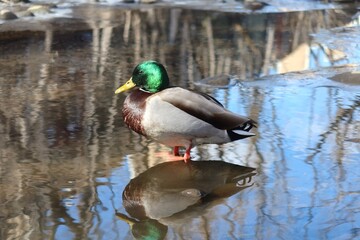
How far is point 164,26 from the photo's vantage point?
1122 centimetres

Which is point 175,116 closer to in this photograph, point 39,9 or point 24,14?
point 24,14

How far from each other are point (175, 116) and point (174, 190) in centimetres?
53

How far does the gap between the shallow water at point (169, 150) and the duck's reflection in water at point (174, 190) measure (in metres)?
0.01

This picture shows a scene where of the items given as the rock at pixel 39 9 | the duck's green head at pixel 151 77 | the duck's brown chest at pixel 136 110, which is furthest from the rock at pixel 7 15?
the duck's brown chest at pixel 136 110

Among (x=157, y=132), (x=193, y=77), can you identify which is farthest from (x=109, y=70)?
(x=157, y=132)

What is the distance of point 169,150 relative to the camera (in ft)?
17.7

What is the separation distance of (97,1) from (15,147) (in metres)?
9.32

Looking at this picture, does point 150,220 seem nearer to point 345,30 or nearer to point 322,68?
point 322,68

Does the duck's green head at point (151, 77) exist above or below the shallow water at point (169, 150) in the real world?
above

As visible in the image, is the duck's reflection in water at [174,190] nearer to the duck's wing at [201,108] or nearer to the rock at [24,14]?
the duck's wing at [201,108]

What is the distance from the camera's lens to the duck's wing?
4906 mm

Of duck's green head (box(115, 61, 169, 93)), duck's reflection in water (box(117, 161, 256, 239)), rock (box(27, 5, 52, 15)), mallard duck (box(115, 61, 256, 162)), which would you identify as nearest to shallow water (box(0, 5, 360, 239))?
duck's reflection in water (box(117, 161, 256, 239))

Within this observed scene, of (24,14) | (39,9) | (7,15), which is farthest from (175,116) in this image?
(39,9)

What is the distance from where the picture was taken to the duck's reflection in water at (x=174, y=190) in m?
4.11
